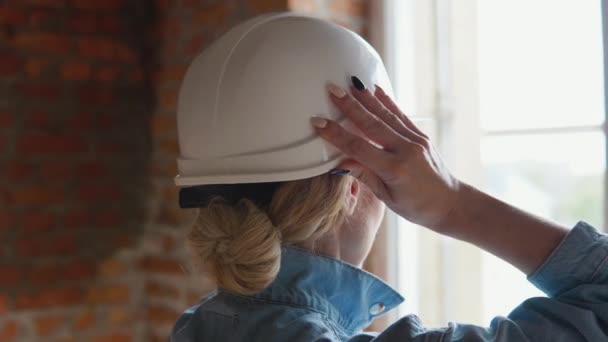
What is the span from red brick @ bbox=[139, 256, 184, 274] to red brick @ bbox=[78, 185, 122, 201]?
24cm

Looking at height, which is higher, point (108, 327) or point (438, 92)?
point (438, 92)

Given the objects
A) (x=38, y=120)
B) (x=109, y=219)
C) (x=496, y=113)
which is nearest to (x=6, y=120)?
(x=38, y=120)

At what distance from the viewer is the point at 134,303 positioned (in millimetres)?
2643

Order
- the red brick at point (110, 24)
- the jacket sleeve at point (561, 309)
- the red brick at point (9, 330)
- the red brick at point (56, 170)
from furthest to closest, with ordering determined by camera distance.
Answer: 1. the red brick at point (110, 24)
2. the red brick at point (56, 170)
3. the red brick at point (9, 330)
4. the jacket sleeve at point (561, 309)

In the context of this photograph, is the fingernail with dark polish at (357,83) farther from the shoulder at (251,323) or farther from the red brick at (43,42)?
the red brick at (43,42)

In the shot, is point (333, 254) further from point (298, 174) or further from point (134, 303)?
point (134, 303)

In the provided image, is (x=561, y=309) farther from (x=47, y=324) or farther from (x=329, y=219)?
(x=47, y=324)

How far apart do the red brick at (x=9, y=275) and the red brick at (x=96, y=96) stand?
1.92ft

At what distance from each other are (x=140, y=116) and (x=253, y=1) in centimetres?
73

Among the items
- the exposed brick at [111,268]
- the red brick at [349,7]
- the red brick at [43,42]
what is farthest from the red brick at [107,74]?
the red brick at [349,7]

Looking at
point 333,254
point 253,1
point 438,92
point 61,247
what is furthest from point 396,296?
point 61,247

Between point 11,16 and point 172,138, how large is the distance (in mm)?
629

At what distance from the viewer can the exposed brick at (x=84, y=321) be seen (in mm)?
2525

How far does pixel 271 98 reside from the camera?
3.72ft
